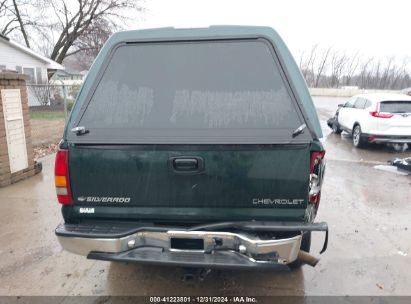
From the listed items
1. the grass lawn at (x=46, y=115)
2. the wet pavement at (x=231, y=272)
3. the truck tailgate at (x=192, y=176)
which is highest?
the truck tailgate at (x=192, y=176)

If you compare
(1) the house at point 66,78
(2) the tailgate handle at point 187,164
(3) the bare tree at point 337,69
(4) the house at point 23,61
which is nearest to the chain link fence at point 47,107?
(1) the house at point 66,78

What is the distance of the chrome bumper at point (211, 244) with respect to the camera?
2.30 m

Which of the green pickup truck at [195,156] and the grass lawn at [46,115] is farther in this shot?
the grass lawn at [46,115]

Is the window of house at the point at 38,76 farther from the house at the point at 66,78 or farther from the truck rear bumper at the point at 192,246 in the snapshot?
the truck rear bumper at the point at 192,246

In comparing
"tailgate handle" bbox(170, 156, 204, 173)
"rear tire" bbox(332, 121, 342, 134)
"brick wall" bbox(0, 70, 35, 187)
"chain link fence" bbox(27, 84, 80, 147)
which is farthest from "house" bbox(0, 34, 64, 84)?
"tailgate handle" bbox(170, 156, 204, 173)

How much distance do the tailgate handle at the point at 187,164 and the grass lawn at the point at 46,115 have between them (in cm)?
1467

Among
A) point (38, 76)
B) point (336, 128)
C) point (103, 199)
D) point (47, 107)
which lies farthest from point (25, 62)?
point (103, 199)

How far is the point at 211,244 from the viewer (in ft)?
7.67

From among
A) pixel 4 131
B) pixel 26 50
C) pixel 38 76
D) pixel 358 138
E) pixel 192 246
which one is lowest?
pixel 358 138

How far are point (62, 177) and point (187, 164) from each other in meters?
0.94

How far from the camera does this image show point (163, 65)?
8.71ft

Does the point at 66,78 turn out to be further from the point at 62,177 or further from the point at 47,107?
the point at 62,177

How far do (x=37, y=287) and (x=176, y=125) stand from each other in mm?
2028

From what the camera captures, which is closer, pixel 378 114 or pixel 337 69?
pixel 378 114
